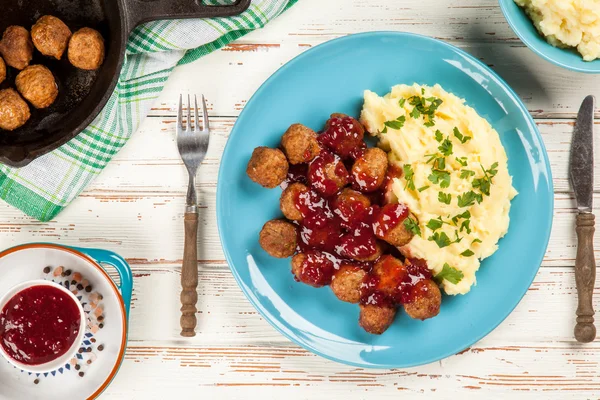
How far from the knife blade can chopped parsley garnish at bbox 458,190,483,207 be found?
101cm

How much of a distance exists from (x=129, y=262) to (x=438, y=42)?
2.80 m

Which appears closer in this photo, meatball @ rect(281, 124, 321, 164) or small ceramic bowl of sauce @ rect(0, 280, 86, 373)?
meatball @ rect(281, 124, 321, 164)

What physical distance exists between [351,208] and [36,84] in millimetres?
2301

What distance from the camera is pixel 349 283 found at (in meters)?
3.96

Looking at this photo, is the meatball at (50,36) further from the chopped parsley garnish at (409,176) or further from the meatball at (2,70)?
the chopped parsley garnish at (409,176)

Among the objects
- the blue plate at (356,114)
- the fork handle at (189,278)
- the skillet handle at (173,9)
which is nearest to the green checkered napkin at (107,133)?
the skillet handle at (173,9)

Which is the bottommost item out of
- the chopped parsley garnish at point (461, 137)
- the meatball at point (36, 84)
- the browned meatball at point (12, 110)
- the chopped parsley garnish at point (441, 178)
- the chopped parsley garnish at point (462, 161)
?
the chopped parsley garnish at point (441, 178)

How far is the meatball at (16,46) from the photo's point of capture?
4.10 m

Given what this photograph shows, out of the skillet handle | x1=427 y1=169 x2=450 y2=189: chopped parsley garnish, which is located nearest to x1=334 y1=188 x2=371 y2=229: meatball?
x1=427 y1=169 x2=450 y2=189: chopped parsley garnish

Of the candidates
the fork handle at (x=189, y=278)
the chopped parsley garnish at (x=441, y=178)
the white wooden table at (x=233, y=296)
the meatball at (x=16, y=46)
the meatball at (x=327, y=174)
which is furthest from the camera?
the white wooden table at (x=233, y=296)

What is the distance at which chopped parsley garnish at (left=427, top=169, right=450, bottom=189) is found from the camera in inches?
152

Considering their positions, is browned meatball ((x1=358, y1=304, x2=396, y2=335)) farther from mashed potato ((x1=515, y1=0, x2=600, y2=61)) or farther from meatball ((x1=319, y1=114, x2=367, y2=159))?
mashed potato ((x1=515, y1=0, x2=600, y2=61))

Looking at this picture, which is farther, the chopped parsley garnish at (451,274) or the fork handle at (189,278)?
the fork handle at (189,278)

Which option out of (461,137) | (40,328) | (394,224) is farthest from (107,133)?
(461,137)
